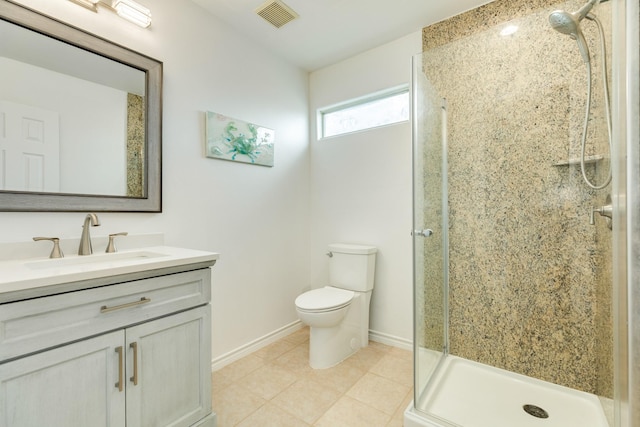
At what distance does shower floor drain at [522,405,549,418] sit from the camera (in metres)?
1.43

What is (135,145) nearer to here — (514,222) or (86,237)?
(86,237)

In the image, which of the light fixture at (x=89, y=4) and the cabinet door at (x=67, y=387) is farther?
the light fixture at (x=89, y=4)

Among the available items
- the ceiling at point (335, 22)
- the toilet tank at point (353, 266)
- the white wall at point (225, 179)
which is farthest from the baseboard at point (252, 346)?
the ceiling at point (335, 22)

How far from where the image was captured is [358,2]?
1920mm

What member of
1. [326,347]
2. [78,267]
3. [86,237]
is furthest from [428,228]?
[86,237]

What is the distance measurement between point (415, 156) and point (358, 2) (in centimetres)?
117

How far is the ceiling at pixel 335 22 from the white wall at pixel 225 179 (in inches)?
5.1

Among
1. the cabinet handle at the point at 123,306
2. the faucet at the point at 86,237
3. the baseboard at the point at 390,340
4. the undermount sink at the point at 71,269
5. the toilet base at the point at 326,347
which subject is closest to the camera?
the undermount sink at the point at 71,269

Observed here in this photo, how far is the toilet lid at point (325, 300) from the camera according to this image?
1.93m

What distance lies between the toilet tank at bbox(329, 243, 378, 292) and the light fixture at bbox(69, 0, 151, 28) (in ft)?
6.25

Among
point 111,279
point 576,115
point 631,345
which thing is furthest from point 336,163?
point 631,345

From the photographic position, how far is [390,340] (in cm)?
235

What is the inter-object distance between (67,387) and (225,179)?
1410 mm

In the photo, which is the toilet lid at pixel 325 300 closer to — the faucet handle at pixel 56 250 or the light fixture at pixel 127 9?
the faucet handle at pixel 56 250
